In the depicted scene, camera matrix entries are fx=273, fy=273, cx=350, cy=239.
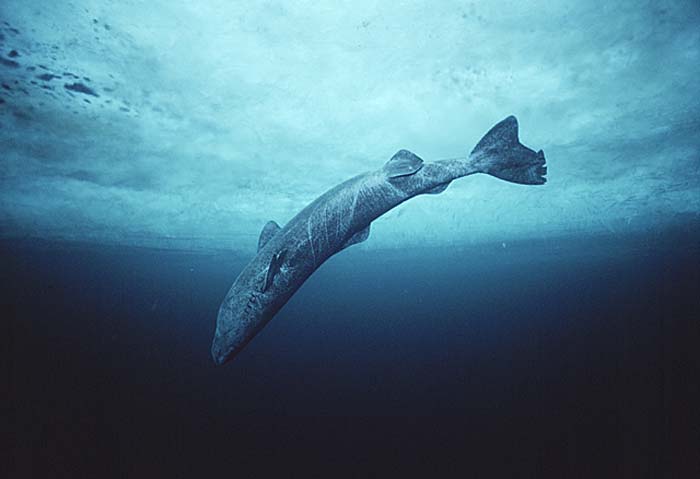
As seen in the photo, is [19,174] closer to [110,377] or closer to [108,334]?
[108,334]

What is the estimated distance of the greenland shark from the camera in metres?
4.69

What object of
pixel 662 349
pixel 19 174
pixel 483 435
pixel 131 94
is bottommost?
pixel 483 435

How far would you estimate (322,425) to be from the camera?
857 centimetres

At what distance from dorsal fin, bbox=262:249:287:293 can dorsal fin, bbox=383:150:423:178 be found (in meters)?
2.26

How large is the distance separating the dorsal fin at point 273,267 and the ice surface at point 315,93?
6427 millimetres

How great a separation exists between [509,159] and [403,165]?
1.97 metres

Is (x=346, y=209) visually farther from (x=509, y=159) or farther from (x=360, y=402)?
(x=360, y=402)

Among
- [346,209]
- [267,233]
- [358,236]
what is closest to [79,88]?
[267,233]

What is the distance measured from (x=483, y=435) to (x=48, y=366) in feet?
58.3

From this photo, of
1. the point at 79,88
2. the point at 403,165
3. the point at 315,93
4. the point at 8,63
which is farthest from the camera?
the point at 315,93

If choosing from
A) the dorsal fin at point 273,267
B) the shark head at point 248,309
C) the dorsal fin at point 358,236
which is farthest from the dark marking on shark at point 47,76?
the dorsal fin at point 358,236

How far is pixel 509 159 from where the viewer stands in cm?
489

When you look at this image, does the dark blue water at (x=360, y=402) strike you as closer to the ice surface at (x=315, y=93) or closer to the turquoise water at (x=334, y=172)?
the turquoise water at (x=334, y=172)

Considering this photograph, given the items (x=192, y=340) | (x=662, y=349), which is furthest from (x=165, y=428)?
(x=662, y=349)
